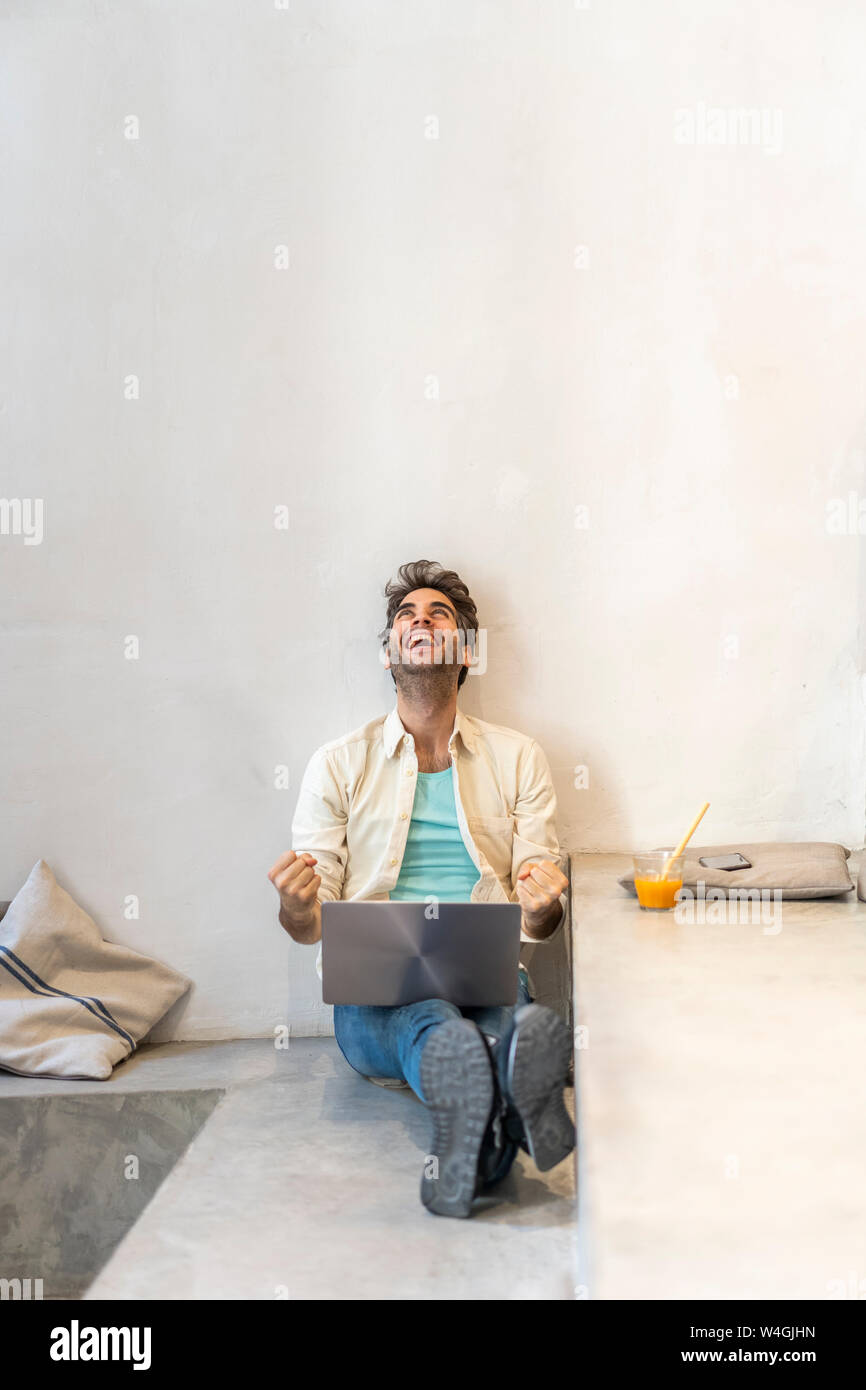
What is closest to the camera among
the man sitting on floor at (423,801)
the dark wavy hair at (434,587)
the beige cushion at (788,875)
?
the beige cushion at (788,875)

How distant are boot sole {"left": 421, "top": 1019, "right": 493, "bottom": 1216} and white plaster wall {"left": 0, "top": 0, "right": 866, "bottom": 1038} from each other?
1169mm

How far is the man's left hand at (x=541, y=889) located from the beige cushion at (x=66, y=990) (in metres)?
1.06

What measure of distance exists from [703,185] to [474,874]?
1743 mm

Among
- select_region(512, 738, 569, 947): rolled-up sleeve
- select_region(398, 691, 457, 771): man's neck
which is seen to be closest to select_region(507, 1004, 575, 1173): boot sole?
select_region(512, 738, 569, 947): rolled-up sleeve

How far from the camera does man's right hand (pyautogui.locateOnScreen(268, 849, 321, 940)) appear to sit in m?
2.17

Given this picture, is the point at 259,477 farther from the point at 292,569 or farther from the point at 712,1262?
the point at 712,1262

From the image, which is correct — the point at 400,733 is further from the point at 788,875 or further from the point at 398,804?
the point at 788,875

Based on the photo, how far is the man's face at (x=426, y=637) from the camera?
8.24 ft

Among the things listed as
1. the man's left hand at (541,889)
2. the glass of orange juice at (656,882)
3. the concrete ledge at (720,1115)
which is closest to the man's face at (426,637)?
the man's left hand at (541,889)

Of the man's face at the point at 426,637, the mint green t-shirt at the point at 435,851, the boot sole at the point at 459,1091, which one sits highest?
the man's face at the point at 426,637

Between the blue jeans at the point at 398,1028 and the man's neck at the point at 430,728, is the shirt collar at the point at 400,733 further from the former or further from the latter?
the blue jeans at the point at 398,1028

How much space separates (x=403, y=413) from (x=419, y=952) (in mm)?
1387

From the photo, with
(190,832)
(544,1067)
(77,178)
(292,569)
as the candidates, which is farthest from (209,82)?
(544,1067)

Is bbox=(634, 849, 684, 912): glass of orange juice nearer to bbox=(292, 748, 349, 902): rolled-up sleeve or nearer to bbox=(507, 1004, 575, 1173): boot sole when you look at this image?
bbox=(507, 1004, 575, 1173): boot sole
